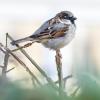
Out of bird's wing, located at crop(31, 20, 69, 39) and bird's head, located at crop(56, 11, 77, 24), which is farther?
bird's head, located at crop(56, 11, 77, 24)

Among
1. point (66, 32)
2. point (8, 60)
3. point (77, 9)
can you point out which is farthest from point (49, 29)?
point (77, 9)

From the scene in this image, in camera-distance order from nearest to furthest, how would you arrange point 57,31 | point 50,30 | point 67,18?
point 50,30
point 57,31
point 67,18

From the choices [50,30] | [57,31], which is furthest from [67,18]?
[50,30]

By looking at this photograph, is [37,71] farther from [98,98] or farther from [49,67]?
[98,98]

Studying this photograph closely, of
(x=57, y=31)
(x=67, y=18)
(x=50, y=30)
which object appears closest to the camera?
(x=50, y=30)

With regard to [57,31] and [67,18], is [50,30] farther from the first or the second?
[67,18]

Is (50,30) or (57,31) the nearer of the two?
(50,30)
